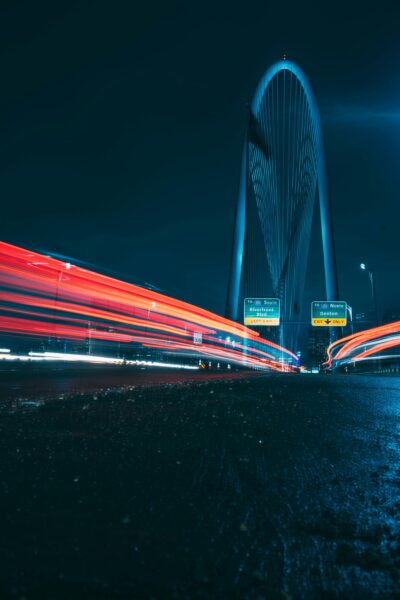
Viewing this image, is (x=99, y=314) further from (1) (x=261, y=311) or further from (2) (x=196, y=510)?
(1) (x=261, y=311)

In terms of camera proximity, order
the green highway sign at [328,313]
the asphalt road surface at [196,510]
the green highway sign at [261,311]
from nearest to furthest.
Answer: the asphalt road surface at [196,510] < the green highway sign at [328,313] < the green highway sign at [261,311]

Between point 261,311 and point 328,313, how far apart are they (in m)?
5.71

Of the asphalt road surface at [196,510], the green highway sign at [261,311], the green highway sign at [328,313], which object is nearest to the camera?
the asphalt road surface at [196,510]

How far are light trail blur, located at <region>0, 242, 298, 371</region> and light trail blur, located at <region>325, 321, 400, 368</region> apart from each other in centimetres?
786

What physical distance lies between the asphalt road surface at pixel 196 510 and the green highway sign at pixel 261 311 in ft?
141

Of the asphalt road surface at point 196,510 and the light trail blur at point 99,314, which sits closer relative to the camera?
the asphalt road surface at point 196,510

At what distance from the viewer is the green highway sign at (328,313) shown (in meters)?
Answer: 45.5

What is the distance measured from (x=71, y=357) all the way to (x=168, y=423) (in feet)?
87.5

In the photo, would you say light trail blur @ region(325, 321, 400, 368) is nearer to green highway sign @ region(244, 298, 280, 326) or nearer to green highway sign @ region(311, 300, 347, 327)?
green highway sign @ region(311, 300, 347, 327)

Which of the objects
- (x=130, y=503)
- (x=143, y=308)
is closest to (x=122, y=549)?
(x=130, y=503)

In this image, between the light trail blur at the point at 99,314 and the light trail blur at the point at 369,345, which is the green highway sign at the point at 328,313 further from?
the light trail blur at the point at 99,314

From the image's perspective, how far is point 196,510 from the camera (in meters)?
2.05

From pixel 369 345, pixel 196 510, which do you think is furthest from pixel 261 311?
pixel 196 510

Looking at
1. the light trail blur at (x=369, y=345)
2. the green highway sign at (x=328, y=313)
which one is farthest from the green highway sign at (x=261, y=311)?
the light trail blur at (x=369, y=345)
